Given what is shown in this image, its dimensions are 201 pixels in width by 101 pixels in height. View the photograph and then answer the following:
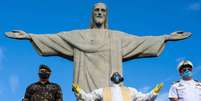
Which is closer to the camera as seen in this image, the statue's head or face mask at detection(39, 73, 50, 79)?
face mask at detection(39, 73, 50, 79)

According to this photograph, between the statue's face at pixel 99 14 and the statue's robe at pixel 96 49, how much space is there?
10.1 inches

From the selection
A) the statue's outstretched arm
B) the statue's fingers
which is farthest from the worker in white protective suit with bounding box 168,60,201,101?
the statue's fingers

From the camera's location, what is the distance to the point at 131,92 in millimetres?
8898

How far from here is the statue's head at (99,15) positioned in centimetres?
1291

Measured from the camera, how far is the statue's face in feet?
42.3

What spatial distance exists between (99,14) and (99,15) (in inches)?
1.0

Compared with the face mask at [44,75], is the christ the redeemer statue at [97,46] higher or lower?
higher

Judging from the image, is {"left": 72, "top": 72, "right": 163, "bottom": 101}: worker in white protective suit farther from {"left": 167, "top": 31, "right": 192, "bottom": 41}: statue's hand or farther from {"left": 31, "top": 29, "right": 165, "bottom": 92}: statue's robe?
{"left": 167, "top": 31, "right": 192, "bottom": 41}: statue's hand

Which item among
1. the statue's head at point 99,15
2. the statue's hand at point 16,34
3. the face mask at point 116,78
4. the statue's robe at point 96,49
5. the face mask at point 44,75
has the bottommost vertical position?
the face mask at point 116,78

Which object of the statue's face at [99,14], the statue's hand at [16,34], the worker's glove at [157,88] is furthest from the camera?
the statue's face at [99,14]

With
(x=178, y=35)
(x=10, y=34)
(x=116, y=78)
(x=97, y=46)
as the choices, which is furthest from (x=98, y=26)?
(x=116, y=78)

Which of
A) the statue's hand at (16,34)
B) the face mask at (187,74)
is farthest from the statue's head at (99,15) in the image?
the face mask at (187,74)

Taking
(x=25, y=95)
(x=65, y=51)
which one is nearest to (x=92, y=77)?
(x=65, y=51)

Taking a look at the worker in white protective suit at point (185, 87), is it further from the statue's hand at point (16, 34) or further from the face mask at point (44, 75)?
the statue's hand at point (16, 34)
